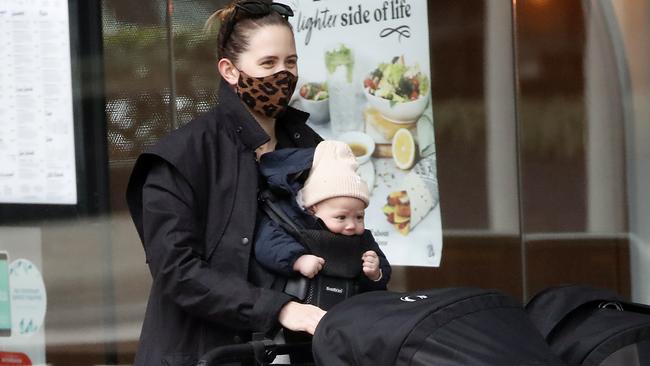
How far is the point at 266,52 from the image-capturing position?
3.38 m

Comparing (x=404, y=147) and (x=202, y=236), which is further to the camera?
(x=404, y=147)

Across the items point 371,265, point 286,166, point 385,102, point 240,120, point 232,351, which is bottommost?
point 232,351

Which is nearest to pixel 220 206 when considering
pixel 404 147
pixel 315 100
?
pixel 404 147

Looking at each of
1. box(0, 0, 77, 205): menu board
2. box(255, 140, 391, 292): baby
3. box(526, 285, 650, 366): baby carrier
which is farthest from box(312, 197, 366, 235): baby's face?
box(0, 0, 77, 205): menu board

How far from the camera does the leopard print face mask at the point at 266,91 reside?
133 inches

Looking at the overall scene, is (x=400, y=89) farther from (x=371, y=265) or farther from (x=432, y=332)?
(x=432, y=332)

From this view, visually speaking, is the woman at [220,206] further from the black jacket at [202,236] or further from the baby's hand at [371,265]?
the baby's hand at [371,265]

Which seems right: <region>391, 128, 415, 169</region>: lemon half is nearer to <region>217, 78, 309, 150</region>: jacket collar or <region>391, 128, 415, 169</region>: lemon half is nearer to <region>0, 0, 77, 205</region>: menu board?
<region>0, 0, 77, 205</region>: menu board

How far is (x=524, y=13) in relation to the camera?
5.72 m

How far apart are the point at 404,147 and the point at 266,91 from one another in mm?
2516

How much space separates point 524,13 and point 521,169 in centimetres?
70

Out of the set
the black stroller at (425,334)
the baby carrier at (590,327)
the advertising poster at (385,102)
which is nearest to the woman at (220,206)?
the black stroller at (425,334)

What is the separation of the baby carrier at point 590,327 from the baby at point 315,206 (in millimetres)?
498

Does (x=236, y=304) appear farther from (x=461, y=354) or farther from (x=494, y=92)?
(x=494, y=92)
